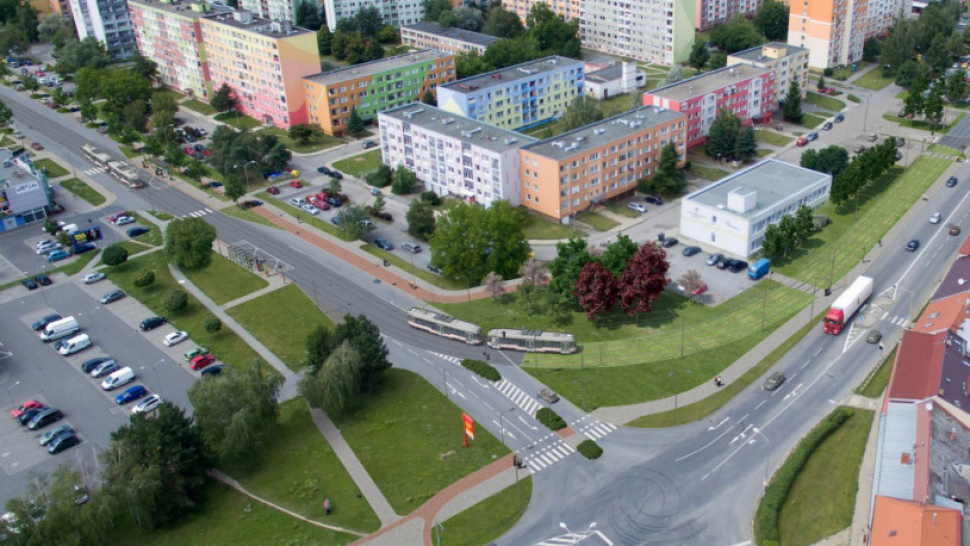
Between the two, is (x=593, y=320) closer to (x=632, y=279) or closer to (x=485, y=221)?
(x=632, y=279)

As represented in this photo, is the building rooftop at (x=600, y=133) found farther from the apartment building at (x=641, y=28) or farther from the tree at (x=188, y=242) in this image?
the apartment building at (x=641, y=28)

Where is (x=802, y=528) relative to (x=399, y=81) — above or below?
below

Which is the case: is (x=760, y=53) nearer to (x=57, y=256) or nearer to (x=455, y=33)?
(x=455, y=33)

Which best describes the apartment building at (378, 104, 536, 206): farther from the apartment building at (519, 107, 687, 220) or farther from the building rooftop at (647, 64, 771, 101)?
the building rooftop at (647, 64, 771, 101)

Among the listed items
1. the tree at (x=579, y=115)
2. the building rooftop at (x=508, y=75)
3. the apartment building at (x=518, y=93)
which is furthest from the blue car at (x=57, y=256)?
the tree at (x=579, y=115)

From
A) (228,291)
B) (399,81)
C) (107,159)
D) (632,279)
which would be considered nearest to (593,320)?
(632,279)

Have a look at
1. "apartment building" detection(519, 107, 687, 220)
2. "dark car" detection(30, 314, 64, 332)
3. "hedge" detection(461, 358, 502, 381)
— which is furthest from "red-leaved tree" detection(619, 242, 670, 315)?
"dark car" detection(30, 314, 64, 332)

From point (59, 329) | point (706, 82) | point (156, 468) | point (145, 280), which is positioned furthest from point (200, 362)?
point (706, 82)
